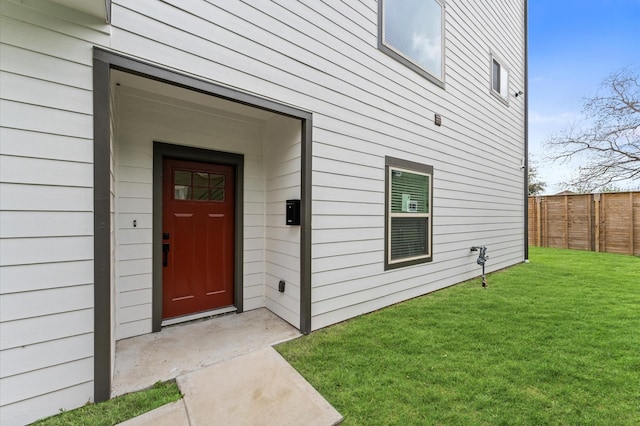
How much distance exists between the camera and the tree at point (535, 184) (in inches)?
792

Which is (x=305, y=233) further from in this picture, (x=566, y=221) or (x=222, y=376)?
(x=566, y=221)

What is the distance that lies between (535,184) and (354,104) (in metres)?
23.6

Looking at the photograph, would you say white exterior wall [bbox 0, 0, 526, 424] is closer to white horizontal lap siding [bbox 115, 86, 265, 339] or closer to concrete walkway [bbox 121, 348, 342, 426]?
white horizontal lap siding [bbox 115, 86, 265, 339]

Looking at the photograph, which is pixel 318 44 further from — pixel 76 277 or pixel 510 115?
pixel 510 115

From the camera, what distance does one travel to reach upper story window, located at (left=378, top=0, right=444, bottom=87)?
12.2 feet

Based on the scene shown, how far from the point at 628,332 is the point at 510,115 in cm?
562

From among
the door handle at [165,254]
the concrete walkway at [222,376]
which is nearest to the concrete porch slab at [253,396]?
the concrete walkway at [222,376]

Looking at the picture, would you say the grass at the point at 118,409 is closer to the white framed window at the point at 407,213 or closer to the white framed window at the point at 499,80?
the white framed window at the point at 407,213

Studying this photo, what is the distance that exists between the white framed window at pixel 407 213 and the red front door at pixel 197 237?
2.15 metres

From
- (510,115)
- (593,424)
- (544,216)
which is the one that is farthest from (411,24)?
(544,216)

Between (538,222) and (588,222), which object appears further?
(538,222)

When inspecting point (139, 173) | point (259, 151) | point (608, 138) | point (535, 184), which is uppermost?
point (608, 138)

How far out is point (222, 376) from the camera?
2.12 meters

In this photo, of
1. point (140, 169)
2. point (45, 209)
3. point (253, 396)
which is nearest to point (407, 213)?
point (253, 396)
